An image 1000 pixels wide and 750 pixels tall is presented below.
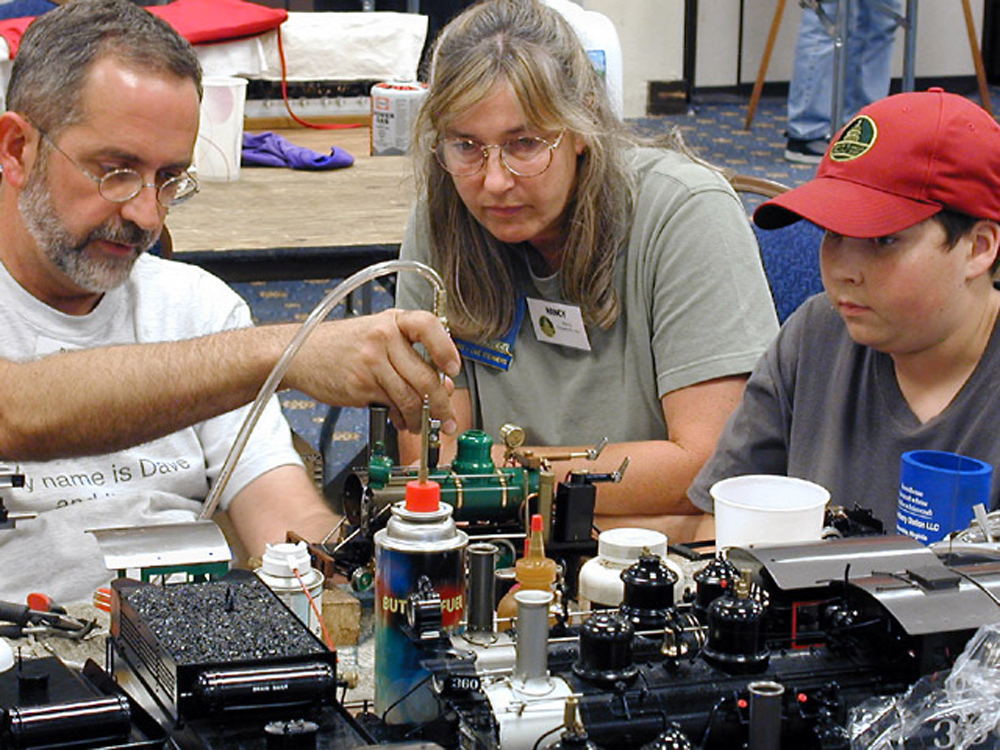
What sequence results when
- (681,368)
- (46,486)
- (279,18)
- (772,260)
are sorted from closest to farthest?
(46,486), (681,368), (772,260), (279,18)

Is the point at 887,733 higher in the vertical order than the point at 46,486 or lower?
higher

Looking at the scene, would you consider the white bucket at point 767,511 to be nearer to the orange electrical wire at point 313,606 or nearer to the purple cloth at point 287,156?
the orange electrical wire at point 313,606

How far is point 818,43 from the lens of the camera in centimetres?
743

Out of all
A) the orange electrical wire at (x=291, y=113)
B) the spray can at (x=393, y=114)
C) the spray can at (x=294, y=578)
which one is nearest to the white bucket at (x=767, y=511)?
the spray can at (x=294, y=578)

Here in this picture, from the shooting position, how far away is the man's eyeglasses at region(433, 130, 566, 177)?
90.4 inches

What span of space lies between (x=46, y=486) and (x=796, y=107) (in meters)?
6.17

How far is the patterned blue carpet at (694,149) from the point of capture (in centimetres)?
447

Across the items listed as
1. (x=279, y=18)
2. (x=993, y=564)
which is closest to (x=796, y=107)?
(x=279, y=18)

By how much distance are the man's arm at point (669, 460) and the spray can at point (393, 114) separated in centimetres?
148

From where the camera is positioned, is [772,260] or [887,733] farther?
[772,260]

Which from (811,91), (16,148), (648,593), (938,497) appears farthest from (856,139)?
(811,91)

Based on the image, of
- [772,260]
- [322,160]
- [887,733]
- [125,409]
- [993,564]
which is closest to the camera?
[887,733]

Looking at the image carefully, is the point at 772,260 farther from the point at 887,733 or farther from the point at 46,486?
the point at 887,733

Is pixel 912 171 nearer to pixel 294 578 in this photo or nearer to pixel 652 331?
pixel 652 331
